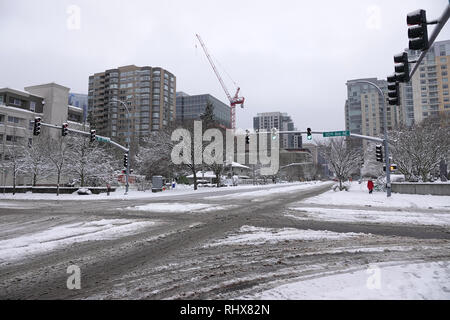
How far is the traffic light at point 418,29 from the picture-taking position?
7.50 meters

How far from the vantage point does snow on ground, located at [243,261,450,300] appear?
2.83 meters

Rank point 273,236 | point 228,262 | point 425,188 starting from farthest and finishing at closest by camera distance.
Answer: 1. point 425,188
2. point 273,236
3. point 228,262

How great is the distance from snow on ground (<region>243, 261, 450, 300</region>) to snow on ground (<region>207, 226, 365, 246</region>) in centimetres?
210

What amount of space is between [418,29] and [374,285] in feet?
25.4

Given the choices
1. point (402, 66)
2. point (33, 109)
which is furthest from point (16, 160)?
point (402, 66)

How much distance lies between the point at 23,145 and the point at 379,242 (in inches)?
1627

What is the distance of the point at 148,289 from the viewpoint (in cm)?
308

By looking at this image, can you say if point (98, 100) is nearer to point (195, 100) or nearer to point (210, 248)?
point (195, 100)

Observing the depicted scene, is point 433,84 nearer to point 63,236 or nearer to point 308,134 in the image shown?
point 308,134

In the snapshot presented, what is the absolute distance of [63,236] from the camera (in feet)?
20.4

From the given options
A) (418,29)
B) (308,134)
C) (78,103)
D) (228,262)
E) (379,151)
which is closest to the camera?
(228,262)

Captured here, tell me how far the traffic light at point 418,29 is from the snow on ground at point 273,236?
226 inches

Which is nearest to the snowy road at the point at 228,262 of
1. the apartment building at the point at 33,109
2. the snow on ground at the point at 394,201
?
the snow on ground at the point at 394,201

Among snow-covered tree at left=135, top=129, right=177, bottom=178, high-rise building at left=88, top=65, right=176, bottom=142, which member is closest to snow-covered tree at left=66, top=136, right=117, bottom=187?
snow-covered tree at left=135, top=129, right=177, bottom=178
